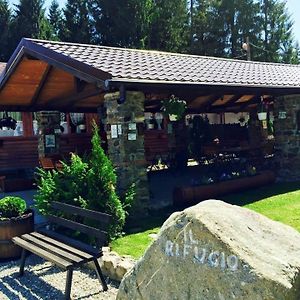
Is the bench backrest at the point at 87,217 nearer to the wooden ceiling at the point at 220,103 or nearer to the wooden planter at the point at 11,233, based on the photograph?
the wooden planter at the point at 11,233

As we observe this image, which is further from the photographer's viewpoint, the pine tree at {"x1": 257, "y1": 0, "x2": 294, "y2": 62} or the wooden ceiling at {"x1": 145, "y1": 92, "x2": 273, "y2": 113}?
the pine tree at {"x1": 257, "y1": 0, "x2": 294, "y2": 62}

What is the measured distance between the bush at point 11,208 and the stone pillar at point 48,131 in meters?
6.24

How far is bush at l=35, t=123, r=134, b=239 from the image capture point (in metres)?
6.68

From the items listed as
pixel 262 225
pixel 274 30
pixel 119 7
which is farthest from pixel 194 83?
pixel 274 30

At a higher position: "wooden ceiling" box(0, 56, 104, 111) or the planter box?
"wooden ceiling" box(0, 56, 104, 111)

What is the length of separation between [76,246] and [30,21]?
2690cm

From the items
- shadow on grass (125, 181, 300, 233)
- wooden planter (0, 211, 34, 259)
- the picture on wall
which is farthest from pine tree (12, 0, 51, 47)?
wooden planter (0, 211, 34, 259)

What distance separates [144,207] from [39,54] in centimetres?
379

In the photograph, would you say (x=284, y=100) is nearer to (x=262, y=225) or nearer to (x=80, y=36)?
(x=262, y=225)

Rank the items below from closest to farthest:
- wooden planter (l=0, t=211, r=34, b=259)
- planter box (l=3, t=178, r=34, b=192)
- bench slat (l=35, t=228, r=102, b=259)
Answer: bench slat (l=35, t=228, r=102, b=259) → wooden planter (l=0, t=211, r=34, b=259) → planter box (l=3, t=178, r=34, b=192)

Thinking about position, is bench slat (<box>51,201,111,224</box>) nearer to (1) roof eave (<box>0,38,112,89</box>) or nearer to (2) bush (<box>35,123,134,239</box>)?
(2) bush (<box>35,123,134,239</box>)

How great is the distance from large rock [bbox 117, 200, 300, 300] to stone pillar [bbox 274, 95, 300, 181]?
8606mm

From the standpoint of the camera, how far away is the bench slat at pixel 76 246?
187 inches

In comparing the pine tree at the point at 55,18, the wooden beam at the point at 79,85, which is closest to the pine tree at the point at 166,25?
the pine tree at the point at 55,18
